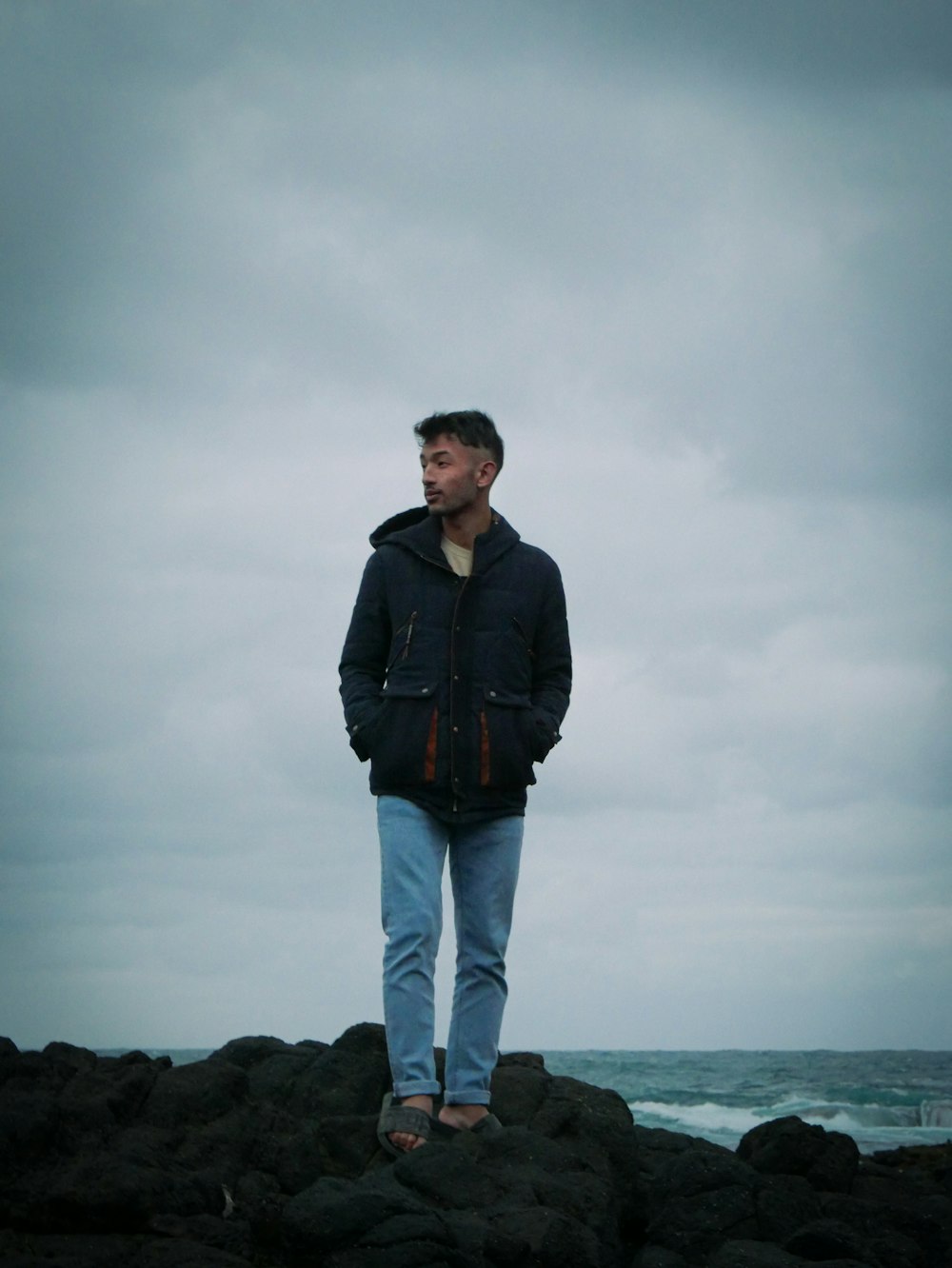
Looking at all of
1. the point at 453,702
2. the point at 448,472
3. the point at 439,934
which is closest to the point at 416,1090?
the point at 439,934

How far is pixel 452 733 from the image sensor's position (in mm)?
5477

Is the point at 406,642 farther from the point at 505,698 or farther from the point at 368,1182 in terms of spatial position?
the point at 368,1182

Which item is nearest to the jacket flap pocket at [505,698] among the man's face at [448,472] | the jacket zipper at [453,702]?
the jacket zipper at [453,702]

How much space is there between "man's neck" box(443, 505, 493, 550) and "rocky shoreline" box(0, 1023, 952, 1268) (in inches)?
92.3

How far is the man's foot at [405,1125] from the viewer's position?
5254 millimetres

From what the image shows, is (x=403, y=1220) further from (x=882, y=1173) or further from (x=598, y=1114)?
(x=882, y=1173)

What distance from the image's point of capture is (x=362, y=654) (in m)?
5.79

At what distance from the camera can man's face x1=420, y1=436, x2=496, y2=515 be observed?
18.9 ft

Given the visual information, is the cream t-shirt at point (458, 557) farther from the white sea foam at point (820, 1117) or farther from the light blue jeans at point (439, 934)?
the white sea foam at point (820, 1117)

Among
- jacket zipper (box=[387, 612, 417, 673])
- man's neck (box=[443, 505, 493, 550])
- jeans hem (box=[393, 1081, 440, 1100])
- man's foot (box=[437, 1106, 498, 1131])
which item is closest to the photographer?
jeans hem (box=[393, 1081, 440, 1100])

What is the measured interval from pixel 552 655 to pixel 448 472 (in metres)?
0.94

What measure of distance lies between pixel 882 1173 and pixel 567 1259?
10.0 ft

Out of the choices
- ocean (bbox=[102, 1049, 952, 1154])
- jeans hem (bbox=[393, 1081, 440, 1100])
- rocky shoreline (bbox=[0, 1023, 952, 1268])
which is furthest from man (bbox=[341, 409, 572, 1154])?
ocean (bbox=[102, 1049, 952, 1154])

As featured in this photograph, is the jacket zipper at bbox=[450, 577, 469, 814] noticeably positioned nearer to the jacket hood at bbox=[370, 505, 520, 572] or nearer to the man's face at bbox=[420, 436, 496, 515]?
the jacket hood at bbox=[370, 505, 520, 572]
